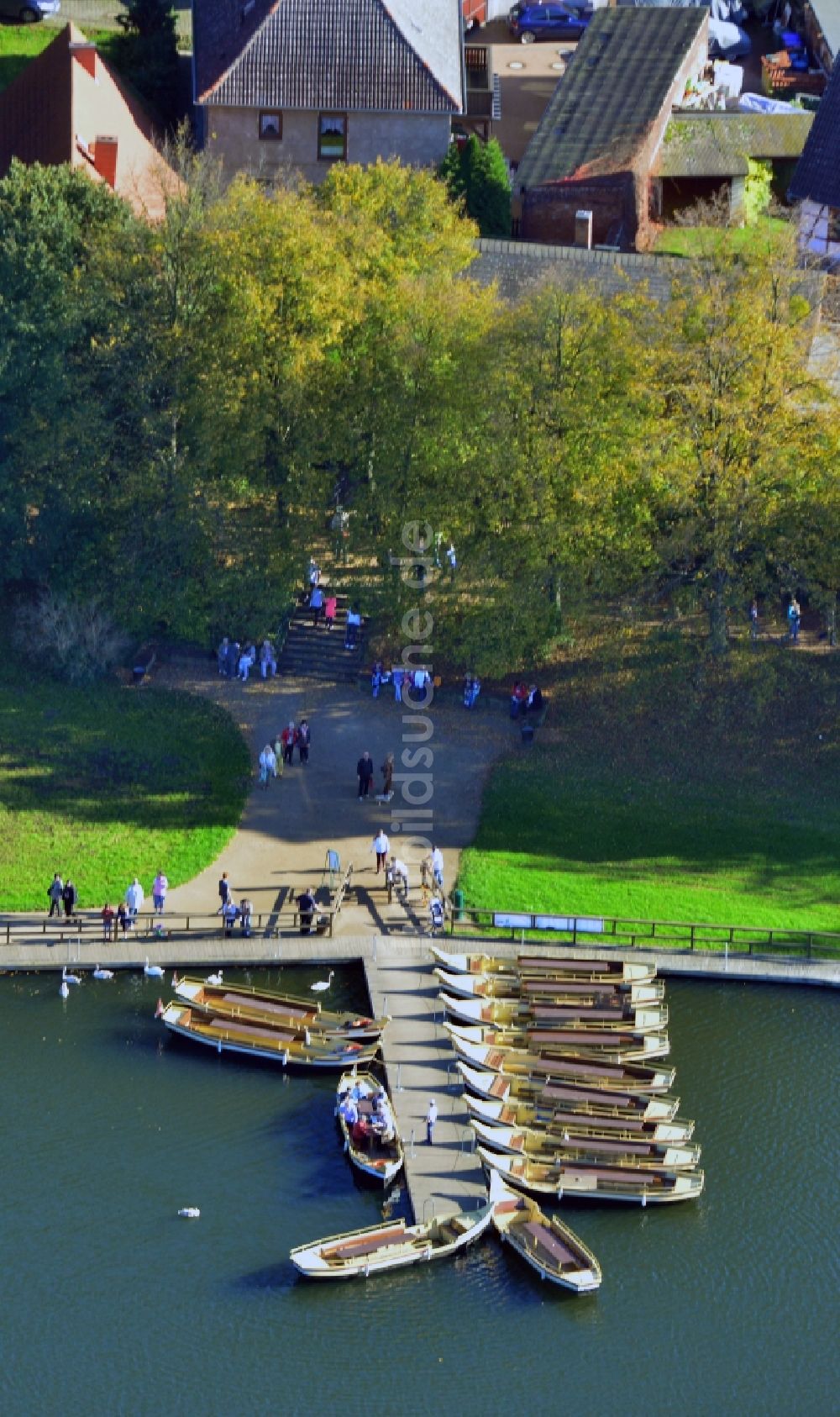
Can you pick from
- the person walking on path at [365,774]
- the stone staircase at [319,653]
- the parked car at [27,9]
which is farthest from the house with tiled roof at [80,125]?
the person walking on path at [365,774]

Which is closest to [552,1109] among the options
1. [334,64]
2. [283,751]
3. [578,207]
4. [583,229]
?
[283,751]

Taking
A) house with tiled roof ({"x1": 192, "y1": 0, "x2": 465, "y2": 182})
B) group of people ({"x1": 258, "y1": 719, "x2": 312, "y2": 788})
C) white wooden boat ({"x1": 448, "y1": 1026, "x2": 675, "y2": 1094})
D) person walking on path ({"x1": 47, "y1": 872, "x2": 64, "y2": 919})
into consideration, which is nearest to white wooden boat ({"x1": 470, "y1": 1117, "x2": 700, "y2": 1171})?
white wooden boat ({"x1": 448, "y1": 1026, "x2": 675, "y2": 1094})

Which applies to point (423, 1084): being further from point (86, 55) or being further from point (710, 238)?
point (86, 55)

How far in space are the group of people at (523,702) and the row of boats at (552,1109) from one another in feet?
48.0

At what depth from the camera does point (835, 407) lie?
84188 mm

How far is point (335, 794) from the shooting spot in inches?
3167

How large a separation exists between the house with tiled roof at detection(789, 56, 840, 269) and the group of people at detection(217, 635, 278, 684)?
31864 millimetres

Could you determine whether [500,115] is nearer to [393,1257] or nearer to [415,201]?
[415,201]

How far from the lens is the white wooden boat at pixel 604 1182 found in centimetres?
6238

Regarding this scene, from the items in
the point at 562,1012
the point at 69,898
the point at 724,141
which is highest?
the point at 724,141

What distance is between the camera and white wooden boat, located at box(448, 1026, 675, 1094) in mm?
66250

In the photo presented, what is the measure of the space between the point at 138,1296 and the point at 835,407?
4043 centimetres

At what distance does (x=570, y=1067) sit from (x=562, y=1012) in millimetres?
2496

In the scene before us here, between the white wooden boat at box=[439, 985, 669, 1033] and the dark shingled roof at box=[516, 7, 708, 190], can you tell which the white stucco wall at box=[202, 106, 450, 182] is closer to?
the dark shingled roof at box=[516, 7, 708, 190]
